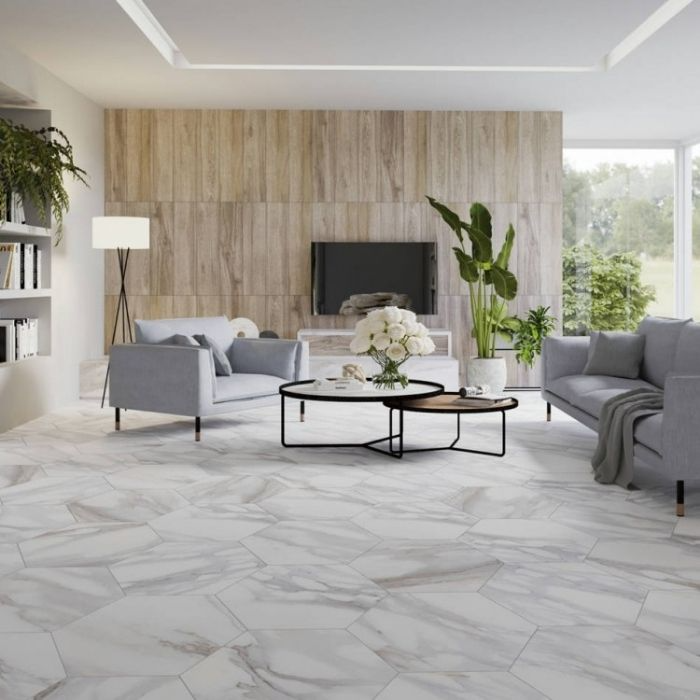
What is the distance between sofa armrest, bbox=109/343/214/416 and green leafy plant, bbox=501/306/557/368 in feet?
11.7

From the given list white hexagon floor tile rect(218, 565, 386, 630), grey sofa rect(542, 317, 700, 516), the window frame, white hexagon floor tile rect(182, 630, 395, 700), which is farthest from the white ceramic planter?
white hexagon floor tile rect(182, 630, 395, 700)

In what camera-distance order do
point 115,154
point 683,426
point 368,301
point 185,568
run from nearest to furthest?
point 185,568 < point 683,426 < point 115,154 < point 368,301

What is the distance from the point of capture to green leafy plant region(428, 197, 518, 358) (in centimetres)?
815

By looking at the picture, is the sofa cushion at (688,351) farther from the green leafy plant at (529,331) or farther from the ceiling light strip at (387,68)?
the green leafy plant at (529,331)

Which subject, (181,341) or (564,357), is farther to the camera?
(564,357)

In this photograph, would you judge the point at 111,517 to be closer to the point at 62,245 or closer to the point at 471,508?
the point at 471,508

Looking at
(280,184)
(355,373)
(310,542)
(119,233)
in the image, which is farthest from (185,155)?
(310,542)

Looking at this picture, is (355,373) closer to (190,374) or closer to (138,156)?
(190,374)

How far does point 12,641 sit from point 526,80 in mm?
6304

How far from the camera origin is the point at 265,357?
22.4 feet

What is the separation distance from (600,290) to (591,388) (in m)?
4.77

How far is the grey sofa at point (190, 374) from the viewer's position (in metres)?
5.92

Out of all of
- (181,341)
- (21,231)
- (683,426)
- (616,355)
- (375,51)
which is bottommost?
(683,426)

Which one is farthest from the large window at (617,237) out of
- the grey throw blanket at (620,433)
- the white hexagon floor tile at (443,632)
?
the white hexagon floor tile at (443,632)
